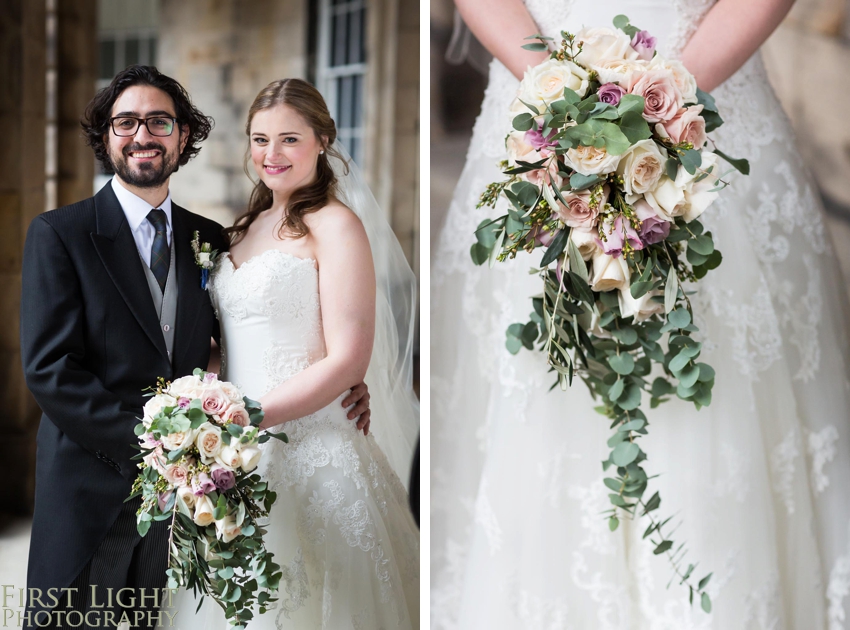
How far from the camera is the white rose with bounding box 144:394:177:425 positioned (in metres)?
1.13

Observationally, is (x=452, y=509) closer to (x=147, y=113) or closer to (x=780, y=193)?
(x=780, y=193)

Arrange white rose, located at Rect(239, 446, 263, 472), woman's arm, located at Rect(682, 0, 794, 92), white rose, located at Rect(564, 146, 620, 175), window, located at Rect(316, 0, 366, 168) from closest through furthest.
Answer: white rose, located at Rect(564, 146, 620, 175), white rose, located at Rect(239, 446, 263, 472), woman's arm, located at Rect(682, 0, 794, 92), window, located at Rect(316, 0, 366, 168)

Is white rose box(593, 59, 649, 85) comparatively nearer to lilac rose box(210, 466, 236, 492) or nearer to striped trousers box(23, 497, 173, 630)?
lilac rose box(210, 466, 236, 492)

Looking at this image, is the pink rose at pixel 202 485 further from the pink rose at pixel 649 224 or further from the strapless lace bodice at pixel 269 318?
the pink rose at pixel 649 224

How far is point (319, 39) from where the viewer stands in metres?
1.88

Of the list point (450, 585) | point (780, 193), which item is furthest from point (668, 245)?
point (450, 585)

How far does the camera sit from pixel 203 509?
112 centimetres

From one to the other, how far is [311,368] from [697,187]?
2.44 ft

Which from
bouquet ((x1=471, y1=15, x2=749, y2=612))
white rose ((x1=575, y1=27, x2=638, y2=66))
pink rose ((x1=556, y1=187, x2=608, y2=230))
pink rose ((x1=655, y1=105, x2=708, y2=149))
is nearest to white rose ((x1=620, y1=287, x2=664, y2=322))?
bouquet ((x1=471, y1=15, x2=749, y2=612))

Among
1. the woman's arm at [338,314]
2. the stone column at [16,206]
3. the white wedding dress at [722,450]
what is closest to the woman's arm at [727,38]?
the white wedding dress at [722,450]

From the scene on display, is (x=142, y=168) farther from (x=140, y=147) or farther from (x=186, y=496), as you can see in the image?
(x=186, y=496)

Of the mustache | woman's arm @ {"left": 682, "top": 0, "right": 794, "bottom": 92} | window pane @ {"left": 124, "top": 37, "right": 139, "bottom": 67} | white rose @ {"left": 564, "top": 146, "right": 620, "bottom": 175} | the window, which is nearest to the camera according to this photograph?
white rose @ {"left": 564, "top": 146, "right": 620, "bottom": 175}

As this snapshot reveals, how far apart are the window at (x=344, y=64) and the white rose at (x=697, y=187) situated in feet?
3.43

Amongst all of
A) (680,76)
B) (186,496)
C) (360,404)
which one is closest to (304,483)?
(360,404)
